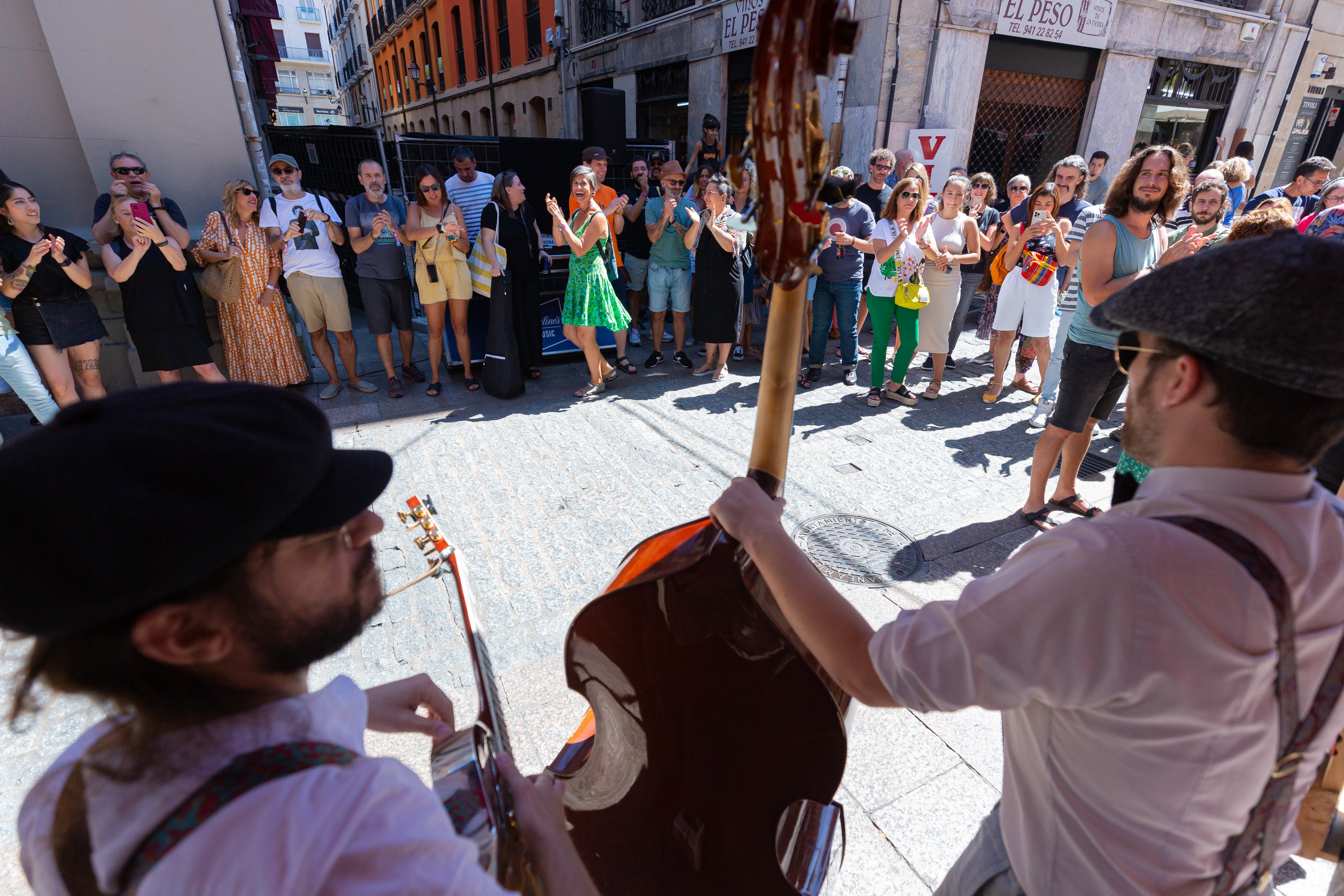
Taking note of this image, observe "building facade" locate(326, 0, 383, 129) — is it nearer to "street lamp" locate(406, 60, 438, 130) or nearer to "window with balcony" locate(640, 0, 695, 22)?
"street lamp" locate(406, 60, 438, 130)

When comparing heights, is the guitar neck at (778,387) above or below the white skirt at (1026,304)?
above

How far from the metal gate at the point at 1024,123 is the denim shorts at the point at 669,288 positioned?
6.87 meters

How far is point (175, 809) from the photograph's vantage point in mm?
636

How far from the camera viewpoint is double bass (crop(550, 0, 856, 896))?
100cm

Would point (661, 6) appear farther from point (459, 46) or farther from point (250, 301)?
point (459, 46)

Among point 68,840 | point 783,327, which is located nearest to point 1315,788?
point 783,327

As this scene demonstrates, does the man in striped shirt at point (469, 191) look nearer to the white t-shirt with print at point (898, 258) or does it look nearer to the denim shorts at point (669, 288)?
the denim shorts at point (669, 288)

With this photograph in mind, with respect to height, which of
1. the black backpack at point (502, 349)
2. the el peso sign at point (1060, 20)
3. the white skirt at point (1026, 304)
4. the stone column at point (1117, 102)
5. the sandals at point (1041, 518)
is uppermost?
the el peso sign at point (1060, 20)

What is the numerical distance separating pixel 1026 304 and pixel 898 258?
119 centimetres

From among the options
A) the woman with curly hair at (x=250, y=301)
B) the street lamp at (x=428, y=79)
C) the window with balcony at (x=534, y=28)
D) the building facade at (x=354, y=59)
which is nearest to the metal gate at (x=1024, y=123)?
the woman with curly hair at (x=250, y=301)

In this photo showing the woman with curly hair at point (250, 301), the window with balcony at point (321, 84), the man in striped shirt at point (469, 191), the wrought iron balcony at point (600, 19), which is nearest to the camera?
the woman with curly hair at point (250, 301)

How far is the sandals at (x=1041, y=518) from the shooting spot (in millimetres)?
3992

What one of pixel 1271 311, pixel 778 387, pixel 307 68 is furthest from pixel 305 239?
pixel 307 68

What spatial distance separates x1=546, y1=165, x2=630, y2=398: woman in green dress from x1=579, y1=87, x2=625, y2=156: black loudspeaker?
9.44ft
